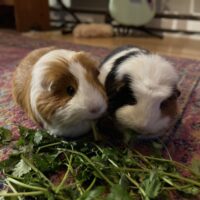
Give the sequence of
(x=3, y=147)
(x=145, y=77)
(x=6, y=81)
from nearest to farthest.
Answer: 1. (x=145, y=77)
2. (x=3, y=147)
3. (x=6, y=81)

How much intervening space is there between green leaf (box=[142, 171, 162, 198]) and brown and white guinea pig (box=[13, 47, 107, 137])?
0.85 ft

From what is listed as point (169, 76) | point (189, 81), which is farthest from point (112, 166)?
point (189, 81)

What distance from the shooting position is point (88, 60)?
1.06 m

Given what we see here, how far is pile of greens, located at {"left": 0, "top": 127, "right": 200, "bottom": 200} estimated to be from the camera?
78cm

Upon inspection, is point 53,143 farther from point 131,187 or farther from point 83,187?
point 131,187

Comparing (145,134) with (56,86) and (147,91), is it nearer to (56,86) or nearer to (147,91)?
(147,91)

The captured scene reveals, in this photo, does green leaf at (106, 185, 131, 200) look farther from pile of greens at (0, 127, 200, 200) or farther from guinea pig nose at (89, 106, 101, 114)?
guinea pig nose at (89, 106, 101, 114)

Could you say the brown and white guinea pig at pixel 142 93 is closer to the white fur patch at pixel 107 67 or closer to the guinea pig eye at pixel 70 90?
the white fur patch at pixel 107 67

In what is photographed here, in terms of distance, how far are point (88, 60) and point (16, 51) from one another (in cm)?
148

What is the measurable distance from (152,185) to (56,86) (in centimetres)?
41

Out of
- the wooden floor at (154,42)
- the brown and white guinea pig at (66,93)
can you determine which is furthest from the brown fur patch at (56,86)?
the wooden floor at (154,42)

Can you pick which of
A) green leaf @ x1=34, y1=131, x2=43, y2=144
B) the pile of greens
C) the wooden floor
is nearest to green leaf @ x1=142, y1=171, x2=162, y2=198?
the pile of greens

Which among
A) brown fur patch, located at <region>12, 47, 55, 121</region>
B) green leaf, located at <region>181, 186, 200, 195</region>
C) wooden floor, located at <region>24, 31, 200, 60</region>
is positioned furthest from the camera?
wooden floor, located at <region>24, 31, 200, 60</region>

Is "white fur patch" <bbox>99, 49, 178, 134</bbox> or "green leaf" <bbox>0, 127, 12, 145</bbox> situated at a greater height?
"white fur patch" <bbox>99, 49, 178, 134</bbox>
